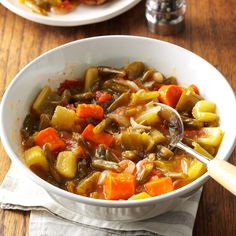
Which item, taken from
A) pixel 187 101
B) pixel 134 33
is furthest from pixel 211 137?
pixel 134 33

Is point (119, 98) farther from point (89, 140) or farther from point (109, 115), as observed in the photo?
point (89, 140)

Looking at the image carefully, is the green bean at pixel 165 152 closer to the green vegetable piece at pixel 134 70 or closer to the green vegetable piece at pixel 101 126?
the green vegetable piece at pixel 101 126

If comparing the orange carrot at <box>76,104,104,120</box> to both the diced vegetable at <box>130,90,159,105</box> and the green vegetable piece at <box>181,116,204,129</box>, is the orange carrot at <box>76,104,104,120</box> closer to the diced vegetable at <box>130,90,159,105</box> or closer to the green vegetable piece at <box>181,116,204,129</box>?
the diced vegetable at <box>130,90,159,105</box>

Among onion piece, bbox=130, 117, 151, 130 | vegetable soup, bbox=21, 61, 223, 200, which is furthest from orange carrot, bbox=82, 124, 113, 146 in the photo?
onion piece, bbox=130, 117, 151, 130

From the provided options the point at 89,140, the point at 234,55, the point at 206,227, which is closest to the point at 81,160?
the point at 89,140

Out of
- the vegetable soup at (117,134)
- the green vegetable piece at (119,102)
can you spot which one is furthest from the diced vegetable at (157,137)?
the green vegetable piece at (119,102)

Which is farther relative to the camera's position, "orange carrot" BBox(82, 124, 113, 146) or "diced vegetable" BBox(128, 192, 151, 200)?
"orange carrot" BBox(82, 124, 113, 146)
